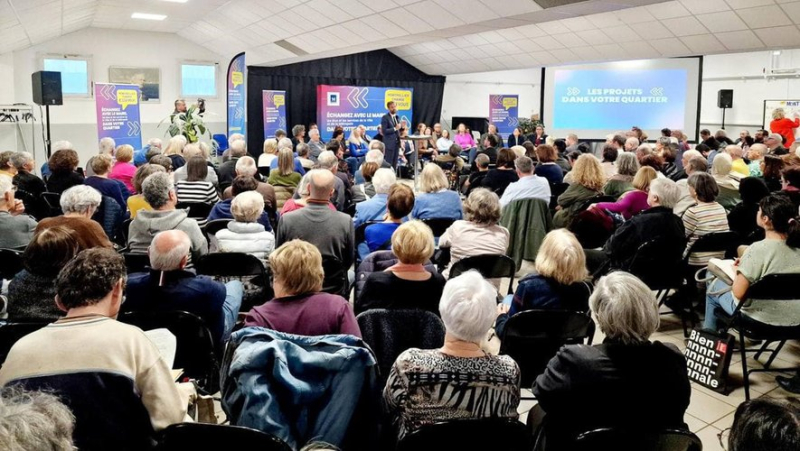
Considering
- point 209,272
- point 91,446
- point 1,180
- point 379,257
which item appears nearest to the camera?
point 91,446

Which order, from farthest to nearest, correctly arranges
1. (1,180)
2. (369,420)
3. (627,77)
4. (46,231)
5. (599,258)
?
(627,77) → (599,258) → (1,180) → (46,231) → (369,420)

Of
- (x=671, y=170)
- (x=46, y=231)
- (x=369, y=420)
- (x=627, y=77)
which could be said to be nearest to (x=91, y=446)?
(x=369, y=420)

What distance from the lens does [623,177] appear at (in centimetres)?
588

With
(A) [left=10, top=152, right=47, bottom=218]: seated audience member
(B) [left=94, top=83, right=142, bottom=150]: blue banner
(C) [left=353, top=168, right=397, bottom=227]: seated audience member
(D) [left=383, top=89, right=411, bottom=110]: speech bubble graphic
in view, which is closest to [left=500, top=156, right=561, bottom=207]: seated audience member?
(C) [left=353, top=168, right=397, bottom=227]: seated audience member

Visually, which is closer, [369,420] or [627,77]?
[369,420]

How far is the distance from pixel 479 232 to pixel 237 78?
842 cm

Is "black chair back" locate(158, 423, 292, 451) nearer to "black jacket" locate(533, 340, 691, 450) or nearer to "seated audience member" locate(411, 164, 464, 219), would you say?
"black jacket" locate(533, 340, 691, 450)

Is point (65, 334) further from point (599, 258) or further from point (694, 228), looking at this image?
point (694, 228)

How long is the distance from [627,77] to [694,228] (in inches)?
390

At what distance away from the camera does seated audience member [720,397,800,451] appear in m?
1.22

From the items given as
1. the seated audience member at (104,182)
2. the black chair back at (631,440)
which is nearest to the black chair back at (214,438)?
the black chair back at (631,440)

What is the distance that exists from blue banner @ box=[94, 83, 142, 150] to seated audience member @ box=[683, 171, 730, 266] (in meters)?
9.34

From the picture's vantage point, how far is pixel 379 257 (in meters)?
3.31

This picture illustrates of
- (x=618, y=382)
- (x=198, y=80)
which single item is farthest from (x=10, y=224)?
(x=198, y=80)
